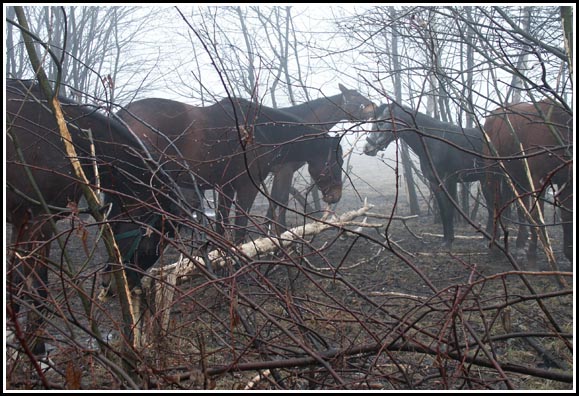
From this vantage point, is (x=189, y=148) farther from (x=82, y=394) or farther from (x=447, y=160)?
(x=82, y=394)

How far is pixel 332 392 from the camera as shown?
1899mm

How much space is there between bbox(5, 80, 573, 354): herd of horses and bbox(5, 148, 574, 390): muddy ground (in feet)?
0.90

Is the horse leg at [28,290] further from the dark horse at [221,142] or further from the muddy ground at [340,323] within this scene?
the dark horse at [221,142]

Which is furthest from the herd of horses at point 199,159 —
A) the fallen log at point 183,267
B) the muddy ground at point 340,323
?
the muddy ground at point 340,323

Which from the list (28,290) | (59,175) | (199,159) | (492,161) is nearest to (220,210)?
(59,175)

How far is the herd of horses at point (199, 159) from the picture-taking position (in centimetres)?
245

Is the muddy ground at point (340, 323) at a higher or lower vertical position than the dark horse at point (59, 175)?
lower

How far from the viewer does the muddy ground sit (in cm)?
201

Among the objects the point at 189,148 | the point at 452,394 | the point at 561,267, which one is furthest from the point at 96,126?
the point at 561,267

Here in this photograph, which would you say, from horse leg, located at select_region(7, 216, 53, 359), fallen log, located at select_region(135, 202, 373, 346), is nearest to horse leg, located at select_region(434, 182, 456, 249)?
fallen log, located at select_region(135, 202, 373, 346)

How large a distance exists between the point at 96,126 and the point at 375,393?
3246 millimetres

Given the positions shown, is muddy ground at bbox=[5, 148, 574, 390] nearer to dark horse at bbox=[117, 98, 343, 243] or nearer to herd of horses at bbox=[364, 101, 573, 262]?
herd of horses at bbox=[364, 101, 573, 262]

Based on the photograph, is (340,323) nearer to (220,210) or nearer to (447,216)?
(220,210)

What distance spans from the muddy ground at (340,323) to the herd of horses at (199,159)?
27 cm
